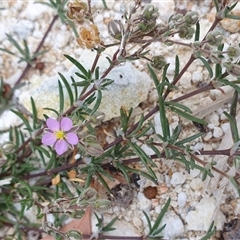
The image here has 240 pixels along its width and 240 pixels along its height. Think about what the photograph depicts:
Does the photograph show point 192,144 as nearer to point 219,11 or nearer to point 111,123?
point 111,123

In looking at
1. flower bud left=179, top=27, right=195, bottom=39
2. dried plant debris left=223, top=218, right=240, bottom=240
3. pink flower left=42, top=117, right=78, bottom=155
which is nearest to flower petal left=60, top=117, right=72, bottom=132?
pink flower left=42, top=117, right=78, bottom=155

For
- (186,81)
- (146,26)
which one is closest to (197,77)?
(186,81)

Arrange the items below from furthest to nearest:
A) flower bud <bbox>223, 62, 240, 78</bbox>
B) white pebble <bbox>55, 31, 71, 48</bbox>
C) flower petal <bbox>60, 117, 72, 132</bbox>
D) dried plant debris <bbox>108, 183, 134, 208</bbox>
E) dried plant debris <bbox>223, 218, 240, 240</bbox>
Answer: white pebble <bbox>55, 31, 71, 48</bbox>
dried plant debris <bbox>108, 183, 134, 208</bbox>
dried plant debris <bbox>223, 218, 240, 240</bbox>
flower petal <bbox>60, 117, 72, 132</bbox>
flower bud <bbox>223, 62, 240, 78</bbox>

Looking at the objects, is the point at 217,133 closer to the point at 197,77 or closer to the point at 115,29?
the point at 197,77

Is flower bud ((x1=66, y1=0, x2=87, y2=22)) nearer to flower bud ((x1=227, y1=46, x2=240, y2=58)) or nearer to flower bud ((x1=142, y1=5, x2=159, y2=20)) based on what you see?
flower bud ((x1=142, y1=5, x2=159, y2=20))

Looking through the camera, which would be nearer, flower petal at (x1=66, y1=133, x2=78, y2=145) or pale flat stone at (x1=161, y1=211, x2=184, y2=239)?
flower petal at (x1=66, y1=133, x2=78, y2=145)

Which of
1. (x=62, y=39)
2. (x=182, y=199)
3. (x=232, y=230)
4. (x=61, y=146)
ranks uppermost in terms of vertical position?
(x=62, y=39)

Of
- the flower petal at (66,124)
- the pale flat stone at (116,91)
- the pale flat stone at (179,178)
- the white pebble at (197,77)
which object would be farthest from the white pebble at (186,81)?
the flower petal at (66,124)

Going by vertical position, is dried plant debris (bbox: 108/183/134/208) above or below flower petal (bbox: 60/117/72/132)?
below

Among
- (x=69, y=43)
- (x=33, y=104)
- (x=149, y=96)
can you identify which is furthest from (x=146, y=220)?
(x=69, y=43)
